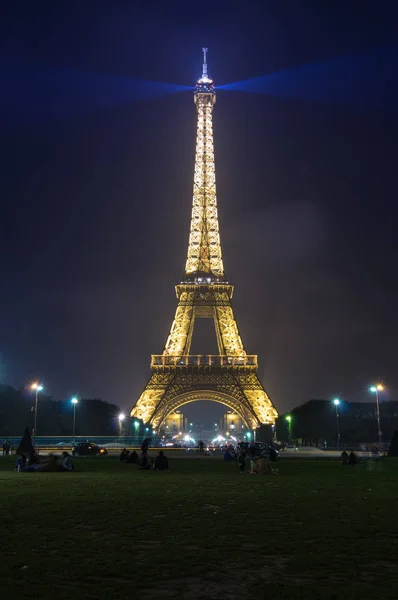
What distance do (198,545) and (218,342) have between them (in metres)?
83.1

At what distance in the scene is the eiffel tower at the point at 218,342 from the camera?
85312 millimetres

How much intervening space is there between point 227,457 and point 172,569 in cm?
3539

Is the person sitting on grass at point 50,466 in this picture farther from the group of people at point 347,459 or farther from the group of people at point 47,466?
the group of people at point 347,459

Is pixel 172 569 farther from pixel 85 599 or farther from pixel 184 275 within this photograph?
pixel 184 275

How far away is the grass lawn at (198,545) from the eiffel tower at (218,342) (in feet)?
220

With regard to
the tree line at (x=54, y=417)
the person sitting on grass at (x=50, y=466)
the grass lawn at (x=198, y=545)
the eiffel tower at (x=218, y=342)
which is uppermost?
the eiffel tower at (x=218, y=342)

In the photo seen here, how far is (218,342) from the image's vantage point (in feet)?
305

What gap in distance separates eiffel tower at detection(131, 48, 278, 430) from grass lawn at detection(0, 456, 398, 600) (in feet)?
220

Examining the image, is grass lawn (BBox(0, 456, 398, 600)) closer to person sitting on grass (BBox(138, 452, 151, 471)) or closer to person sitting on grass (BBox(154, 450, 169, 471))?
person sitting on grass (BBox(154, 450, 169, 471))

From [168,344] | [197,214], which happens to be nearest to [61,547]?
[168,344]

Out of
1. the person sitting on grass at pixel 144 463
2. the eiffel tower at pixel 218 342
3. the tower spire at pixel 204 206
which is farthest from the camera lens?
the tower spire at pixel 204 206

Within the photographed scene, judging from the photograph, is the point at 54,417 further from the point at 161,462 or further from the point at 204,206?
the point at 161,462

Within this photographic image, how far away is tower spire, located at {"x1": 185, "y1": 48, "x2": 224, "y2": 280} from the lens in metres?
94.4

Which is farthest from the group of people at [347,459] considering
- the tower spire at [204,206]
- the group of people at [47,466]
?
the tower spire at [204,206]
